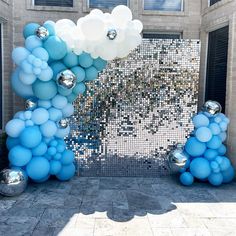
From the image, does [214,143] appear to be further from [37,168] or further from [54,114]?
[37,168]

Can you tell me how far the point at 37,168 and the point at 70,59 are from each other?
170cm

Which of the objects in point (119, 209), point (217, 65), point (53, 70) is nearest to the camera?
point (119, 209)

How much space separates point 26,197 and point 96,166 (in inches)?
55.0

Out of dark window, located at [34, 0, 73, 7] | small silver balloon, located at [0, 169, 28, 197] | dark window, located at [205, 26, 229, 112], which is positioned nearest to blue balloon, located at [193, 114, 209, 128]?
dark window, located at [205, 26, 229, 112]

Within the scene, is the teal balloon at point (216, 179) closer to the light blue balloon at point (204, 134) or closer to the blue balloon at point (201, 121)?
the light blue balloon at point (204, 134)

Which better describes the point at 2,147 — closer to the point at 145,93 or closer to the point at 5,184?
the point at 5,184

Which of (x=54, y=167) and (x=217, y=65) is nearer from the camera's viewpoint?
(x=54, y=167)

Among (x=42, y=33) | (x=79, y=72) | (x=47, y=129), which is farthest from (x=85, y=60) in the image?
(x=47, y=129)

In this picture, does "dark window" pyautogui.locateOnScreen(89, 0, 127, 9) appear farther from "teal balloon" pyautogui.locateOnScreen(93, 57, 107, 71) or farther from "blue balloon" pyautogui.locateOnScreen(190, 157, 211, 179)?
"blue balloon" pyautogui.locateOnScreen(190, 157, 211, 179)

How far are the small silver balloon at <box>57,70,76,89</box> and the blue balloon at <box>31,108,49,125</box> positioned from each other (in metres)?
0.48

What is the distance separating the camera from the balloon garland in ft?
13.5

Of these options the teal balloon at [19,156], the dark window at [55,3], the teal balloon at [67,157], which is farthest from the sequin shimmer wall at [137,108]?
the dark window at [55,3]

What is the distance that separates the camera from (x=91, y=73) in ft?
15.0

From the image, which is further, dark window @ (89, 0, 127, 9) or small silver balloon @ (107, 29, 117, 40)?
dark window @ (89, 0, 127, 9)
